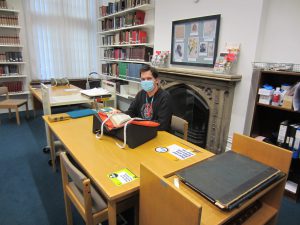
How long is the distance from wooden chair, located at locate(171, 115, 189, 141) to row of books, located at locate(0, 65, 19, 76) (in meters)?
4.07

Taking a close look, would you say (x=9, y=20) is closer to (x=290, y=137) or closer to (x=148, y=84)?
(x=148, y=84)

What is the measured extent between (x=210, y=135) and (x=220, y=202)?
2.03m

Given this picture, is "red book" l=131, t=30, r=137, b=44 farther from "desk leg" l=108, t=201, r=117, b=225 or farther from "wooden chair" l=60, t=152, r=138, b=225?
"desk leg" l=108, t=201, r=117, b=225

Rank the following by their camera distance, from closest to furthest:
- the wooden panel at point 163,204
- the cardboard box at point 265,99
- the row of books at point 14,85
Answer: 1. the wooden panel at point 163,204
2. the cardboard box at point 265,99
3. the row of books at point 14,85

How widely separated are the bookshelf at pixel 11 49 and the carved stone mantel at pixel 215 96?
11.6 ft

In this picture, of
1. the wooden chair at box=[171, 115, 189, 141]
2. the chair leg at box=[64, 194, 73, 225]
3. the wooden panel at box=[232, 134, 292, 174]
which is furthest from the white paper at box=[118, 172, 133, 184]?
the wooden chair at box=[171, 115, 189, 141]

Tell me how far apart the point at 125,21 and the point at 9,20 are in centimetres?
235

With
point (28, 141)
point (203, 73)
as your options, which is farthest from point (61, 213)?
point (203, 73)

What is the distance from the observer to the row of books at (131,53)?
384 centimetres

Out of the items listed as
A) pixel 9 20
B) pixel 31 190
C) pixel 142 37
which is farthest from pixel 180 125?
pixel 9 20

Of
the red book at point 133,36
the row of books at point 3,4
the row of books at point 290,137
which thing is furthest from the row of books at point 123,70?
the row of books at point 290,137

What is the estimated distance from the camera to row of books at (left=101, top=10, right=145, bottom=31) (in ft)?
12.7

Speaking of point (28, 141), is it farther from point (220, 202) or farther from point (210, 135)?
point (220, 202)

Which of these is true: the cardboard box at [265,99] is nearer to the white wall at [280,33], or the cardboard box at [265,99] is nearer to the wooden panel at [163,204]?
the white wall at [280,33]
